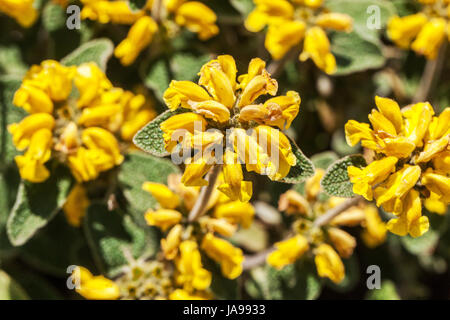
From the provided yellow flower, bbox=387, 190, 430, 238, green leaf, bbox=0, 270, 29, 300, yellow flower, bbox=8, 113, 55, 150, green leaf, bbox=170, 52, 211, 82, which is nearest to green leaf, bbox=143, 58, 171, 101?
green leaf, bbox=170, 52, 211, 82

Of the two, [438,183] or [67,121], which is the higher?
[438,183]

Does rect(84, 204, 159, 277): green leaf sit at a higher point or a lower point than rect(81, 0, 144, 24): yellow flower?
lower

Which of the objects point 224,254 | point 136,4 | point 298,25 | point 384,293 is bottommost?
point 384,293

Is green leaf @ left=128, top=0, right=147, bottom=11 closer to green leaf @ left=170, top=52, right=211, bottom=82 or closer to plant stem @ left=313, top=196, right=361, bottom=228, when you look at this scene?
green leaf @ left=170, top=52, right=211, bottom=82

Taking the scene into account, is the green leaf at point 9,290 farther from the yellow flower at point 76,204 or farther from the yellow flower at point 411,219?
the yellow flower at point 411,219

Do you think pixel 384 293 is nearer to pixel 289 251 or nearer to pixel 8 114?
pixel 289 251

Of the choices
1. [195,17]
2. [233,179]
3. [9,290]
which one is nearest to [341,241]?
[233,179]

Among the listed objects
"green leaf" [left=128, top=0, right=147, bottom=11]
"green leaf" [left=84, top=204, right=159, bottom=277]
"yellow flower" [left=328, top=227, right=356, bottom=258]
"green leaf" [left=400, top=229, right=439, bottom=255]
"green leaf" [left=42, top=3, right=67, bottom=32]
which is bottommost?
"green leaf" [left=400, top=229, right=439, bottom=255]
